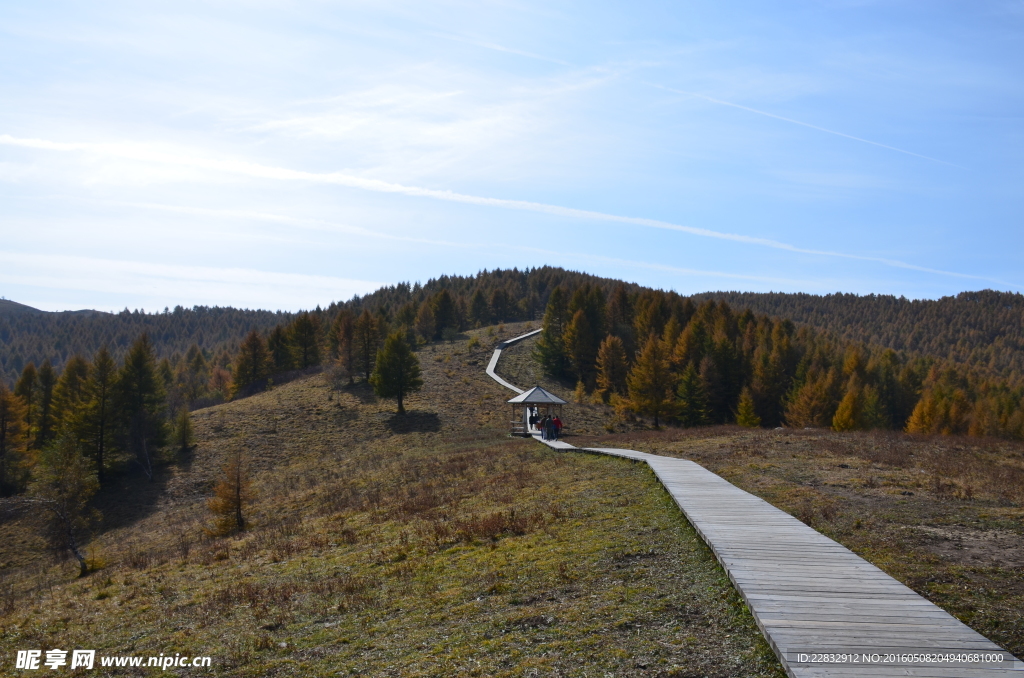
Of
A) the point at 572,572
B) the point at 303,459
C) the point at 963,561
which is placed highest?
the point at 963,561

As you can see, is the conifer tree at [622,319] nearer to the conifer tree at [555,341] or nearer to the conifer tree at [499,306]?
the conifer tree at [555,341]

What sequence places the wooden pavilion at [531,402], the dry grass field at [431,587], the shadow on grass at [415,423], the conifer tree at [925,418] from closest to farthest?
the dry grass field at [431,587], the wooden pavilion at [531,402], the shadow on grass at [415,423], the conifer tree at [925,418]

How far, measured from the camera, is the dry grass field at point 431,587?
7.79 m

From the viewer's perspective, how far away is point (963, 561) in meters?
9.95

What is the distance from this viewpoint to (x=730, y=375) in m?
71.4

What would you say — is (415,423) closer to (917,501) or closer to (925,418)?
(917,501)

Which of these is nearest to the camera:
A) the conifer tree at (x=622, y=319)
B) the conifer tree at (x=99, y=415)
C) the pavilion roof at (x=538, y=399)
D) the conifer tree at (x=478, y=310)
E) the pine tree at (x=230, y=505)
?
the pine tree at (x=230, y=505)

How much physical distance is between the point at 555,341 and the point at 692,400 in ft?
99.2

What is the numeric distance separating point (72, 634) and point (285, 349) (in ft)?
269

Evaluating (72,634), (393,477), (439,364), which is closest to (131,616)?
(72,634)

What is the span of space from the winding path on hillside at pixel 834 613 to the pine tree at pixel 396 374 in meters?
53.4

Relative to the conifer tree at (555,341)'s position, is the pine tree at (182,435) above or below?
below

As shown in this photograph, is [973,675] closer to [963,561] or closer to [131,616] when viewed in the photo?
[963,561]

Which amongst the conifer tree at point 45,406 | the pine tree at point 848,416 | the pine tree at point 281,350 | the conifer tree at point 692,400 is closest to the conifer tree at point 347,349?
the pine tree at point 281,350
